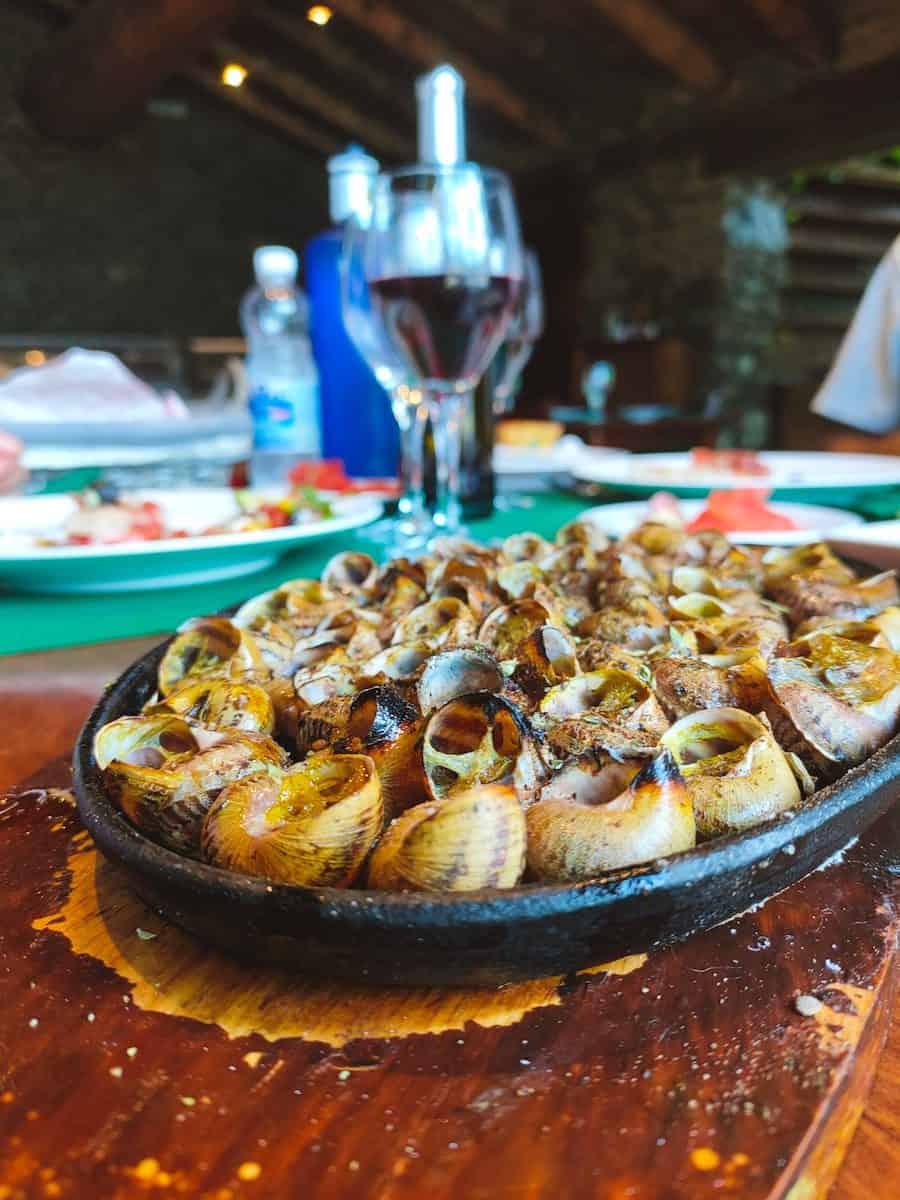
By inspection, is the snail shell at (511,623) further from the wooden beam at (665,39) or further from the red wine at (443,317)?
the wooden beam at (665,39)

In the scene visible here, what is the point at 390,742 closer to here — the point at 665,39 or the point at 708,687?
the point at 708,687

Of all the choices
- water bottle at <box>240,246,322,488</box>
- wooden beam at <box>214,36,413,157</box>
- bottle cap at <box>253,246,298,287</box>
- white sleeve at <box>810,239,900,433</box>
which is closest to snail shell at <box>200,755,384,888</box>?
water bottle at <box>240,246,322,488</box>

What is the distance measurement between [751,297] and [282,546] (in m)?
5.64

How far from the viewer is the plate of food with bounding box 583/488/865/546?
802 millimetres

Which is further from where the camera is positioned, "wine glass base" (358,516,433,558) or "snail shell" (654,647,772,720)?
"wine glass base" (358,516,433,558)

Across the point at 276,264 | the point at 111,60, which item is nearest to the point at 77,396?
the point at 276,264

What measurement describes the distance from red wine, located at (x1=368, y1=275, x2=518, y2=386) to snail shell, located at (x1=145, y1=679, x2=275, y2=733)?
647 mm

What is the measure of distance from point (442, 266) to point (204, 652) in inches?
23.7

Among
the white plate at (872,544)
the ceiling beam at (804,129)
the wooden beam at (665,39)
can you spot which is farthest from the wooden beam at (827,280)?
the white plate at (872,544)

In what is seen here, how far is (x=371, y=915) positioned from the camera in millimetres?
245

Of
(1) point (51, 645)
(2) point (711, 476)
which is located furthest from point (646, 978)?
(2) point (711, 476)

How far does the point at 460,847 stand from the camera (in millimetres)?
261

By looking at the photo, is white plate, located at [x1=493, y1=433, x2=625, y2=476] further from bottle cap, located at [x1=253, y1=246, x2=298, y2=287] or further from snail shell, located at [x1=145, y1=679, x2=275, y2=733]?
snail shell, located at [x1=145, y1=679, x2=275, y2=733]

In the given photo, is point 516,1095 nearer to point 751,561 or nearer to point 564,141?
point 751,561
